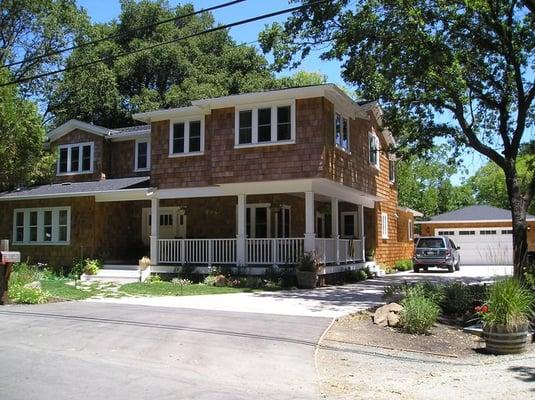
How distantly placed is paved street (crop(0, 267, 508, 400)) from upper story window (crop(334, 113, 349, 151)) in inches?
286

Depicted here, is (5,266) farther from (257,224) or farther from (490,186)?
(490,186)

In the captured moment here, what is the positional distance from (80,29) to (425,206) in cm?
3655

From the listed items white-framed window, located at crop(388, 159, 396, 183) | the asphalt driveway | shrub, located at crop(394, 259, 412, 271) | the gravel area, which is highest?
white-framed window, located at crop(388, 159, 396, 183)

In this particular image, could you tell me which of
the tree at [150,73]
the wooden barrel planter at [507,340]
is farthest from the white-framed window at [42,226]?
the wooden barrel planter at [507,340]

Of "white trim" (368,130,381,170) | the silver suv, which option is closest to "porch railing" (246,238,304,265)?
"white trim" (368,130,381,170)

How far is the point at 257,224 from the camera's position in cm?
2512

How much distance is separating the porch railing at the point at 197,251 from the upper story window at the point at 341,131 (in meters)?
5.54

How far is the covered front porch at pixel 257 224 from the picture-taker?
69.2ft

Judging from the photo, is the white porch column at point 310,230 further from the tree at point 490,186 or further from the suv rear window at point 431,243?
the tree at point 490,186

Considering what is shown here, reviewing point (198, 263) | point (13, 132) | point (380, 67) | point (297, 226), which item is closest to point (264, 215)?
point (297, 226)

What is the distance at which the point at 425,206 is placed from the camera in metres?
56.6

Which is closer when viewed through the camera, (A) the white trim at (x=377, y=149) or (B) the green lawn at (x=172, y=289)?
(B) the green lawn at (x=172, y=289)

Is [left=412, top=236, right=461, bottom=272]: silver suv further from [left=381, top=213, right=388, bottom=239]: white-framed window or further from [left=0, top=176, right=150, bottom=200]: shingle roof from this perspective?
[left=0, top=176, right=150, bottom=200]: shingle roof

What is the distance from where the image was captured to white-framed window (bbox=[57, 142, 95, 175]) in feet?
89.9
